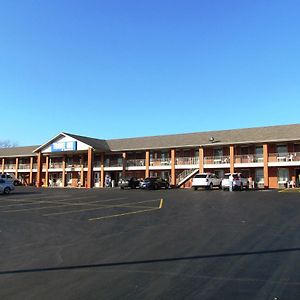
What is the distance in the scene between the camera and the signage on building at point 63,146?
53250 mm

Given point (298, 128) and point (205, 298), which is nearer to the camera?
point (205, 298)

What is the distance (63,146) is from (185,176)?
1862cm

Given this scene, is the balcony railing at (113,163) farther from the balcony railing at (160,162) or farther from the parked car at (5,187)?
the parked car at (5,187)

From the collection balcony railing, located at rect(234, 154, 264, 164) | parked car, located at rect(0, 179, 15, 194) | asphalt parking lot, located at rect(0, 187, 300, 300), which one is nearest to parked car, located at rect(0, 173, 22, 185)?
parked car, located at rect(0, 179, 15, 194)

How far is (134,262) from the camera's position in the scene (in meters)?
7.50

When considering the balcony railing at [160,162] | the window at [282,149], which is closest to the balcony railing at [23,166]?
the balcony railing at [160,162]

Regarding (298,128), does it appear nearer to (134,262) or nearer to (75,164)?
(75,164)

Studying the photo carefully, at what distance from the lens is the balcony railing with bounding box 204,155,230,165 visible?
146ft

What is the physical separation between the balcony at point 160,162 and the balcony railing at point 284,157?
1301cm

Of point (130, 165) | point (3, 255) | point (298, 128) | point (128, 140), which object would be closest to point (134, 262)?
point (3, 255)

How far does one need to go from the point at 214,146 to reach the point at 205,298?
4109 cm

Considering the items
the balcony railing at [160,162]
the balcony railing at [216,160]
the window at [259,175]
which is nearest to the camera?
the window at [259,175]

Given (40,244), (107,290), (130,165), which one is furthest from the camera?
(130,165)

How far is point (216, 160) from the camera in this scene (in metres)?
45.1
